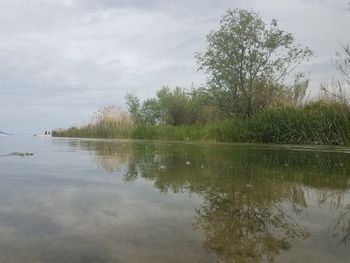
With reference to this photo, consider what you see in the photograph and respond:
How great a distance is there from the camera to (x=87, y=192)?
277cm

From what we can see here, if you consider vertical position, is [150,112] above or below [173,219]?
above

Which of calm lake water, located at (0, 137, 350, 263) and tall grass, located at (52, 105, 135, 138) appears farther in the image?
tall grass, located at (52, 105, 135, 138)

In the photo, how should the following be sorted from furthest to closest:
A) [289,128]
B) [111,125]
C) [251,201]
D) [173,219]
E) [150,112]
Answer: [150,112] → [111,125] → [289,128] → [251,201] → [173,219]

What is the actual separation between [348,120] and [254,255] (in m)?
10.6

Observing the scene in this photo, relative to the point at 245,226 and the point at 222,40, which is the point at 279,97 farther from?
the point at 245,226

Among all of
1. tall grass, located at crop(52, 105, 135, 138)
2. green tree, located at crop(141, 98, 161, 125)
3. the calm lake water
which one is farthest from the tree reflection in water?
green tree, located at crop(141, 98, 161, 125)

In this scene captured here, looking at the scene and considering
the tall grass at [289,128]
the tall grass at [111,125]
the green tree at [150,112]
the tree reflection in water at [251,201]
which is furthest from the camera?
the green tree at [150,112]

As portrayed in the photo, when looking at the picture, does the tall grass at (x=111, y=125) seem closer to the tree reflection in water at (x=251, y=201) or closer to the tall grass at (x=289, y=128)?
the tall grass at (x=289, y=128)

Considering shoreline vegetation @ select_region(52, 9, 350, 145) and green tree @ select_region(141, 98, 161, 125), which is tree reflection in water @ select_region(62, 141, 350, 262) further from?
green tree @ select_region(141, 98, 161, 125)

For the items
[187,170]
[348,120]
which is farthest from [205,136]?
[187,170]

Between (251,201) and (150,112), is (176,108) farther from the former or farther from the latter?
(251,201)

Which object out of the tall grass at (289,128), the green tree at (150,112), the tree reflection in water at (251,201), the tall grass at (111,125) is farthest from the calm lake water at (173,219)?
the green tree at (150,112)

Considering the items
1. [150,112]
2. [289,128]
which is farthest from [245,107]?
[150,112]

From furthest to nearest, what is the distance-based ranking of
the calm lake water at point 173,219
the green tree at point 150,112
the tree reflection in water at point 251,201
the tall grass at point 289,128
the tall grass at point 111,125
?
the green tree at point 150,112
the tall grass at point 111,125
the tall grass at point 289,128
the tree reflection in water at point 251,201
the calm lake water at point 173,219
